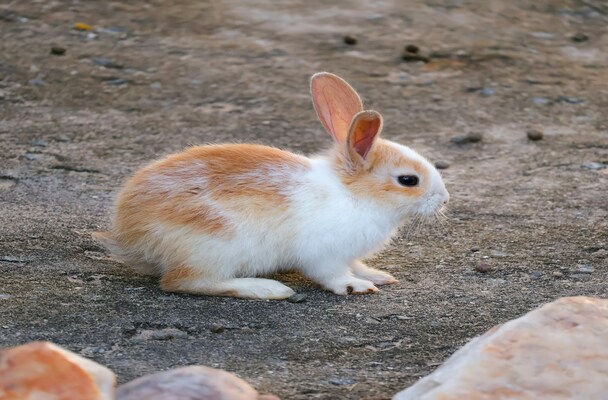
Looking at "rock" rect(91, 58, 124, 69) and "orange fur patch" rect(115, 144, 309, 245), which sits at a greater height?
"orange fur patch" rect(115, 144, 309, 245)

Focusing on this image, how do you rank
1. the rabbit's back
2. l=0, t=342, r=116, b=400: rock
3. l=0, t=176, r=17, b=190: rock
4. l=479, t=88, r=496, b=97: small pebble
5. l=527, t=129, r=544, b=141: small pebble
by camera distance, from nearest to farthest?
1. l=0, t=342, r=116, b=400: rock
2. the rabbit's back
3. l=0, t=176, r=17, b=190: rock
4. l=527, t=129, r=544, b=141: small pebble
5. l=479, t=88, r=496, b=97: small pebble

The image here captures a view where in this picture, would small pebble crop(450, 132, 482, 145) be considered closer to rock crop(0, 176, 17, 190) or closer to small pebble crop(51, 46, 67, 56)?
rock crop(0, 176, 17, 190)

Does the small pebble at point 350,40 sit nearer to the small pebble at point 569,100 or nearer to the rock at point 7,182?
the small pebble at point 569,100

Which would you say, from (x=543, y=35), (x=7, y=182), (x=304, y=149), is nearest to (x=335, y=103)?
(x=304, y=149)

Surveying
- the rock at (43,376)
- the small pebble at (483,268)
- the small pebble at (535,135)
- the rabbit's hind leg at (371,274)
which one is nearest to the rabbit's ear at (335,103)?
the rabbit's hind leg at (371,274)

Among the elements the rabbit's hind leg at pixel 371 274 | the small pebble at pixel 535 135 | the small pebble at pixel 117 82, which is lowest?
the small pebble at pixel 117 82

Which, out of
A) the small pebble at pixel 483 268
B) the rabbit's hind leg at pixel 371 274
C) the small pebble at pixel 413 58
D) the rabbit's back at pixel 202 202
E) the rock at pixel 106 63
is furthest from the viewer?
the small pebble at pixel 413 58

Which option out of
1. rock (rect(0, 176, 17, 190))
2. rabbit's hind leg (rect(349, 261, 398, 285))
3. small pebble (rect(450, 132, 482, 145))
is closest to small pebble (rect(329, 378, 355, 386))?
rabbit's hind leg (rect(349, 261, 398, 285))

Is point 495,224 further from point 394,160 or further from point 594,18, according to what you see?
point 594,18
